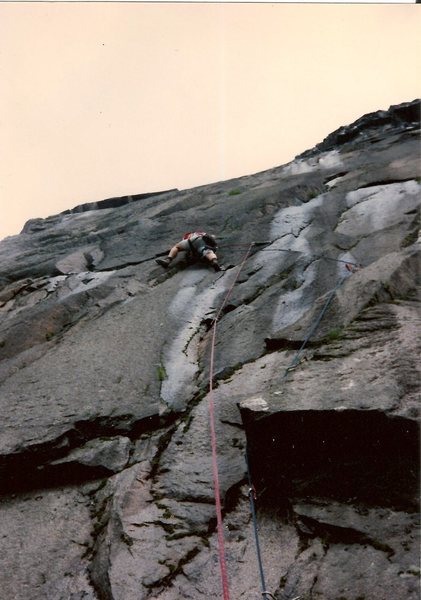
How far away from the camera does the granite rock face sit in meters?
4.09

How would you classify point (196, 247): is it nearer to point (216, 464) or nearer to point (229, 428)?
point (229, 428)

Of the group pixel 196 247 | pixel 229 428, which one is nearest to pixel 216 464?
pixel 229 428

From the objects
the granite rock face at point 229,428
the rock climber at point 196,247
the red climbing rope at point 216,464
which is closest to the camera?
the red climbing rope at point 216,464

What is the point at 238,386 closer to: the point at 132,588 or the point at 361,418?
the point at 361,418

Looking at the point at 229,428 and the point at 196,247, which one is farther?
the point at 196,247

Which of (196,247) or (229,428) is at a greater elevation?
(196,247)

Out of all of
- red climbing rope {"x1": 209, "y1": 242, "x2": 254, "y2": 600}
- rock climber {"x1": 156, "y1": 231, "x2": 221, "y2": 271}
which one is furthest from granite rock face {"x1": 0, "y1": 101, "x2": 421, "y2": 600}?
rock climber {"x1": 156, "y1": 231, "x2": 221, "y2": 271}

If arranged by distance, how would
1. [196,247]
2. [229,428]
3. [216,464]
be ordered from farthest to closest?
[196,247] → [229,428] → [216,464]

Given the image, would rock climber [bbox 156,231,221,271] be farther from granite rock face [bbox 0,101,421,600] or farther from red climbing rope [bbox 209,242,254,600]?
red climbing rope [bbox 209,242,254,600]

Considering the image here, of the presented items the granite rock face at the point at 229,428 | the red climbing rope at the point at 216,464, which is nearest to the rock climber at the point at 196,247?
the granite rock face at the point at 229,428

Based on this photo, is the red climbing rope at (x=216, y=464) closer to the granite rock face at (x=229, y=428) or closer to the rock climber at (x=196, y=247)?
the granite rock face at (x=229, y=428)

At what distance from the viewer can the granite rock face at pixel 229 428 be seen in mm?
4094

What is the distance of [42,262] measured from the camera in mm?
14039

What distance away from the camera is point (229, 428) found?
18.4 ft
